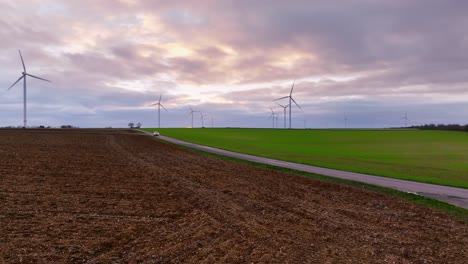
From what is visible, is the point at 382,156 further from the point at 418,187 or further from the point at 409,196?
the point at 409,196

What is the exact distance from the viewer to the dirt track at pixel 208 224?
27.4 ft

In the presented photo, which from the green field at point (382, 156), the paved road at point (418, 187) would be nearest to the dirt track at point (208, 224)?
the paved road at point (418, 187)

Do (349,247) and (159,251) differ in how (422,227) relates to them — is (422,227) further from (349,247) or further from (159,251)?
(159,251)

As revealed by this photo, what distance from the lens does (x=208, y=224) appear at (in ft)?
36.1

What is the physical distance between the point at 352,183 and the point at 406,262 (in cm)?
1298

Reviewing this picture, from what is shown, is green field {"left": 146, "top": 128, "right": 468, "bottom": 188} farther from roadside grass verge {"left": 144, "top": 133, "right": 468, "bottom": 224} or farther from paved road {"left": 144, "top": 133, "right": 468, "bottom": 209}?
roadside grass verge {"left": 144, "top": 133, "right": 468, "bottom": 224}

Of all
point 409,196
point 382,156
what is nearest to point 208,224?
point 409,196

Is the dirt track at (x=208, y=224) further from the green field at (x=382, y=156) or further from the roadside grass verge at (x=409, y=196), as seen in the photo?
the green field at (x=382, y=156)

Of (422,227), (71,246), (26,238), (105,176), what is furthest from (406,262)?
(105,176)

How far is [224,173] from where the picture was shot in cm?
2345

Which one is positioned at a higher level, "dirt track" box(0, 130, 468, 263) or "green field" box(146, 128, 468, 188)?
"dirt track" box(0, 130, 468, 263)

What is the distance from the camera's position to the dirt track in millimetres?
8352

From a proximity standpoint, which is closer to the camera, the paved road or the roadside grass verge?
the roadside grass verge

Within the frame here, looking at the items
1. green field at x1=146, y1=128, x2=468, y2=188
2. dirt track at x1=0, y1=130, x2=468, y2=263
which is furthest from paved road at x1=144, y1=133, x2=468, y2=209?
dirt track at x1=0, y1=130, x2=468, y2=263
